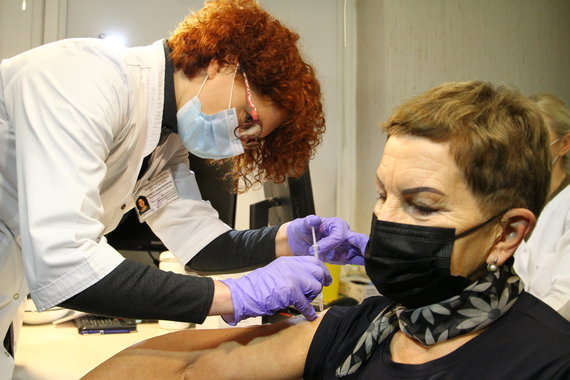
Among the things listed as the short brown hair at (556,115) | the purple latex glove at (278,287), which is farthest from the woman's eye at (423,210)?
the short brown hair at (556,115)

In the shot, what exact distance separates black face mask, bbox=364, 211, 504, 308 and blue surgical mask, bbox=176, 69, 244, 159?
Result: 57cm

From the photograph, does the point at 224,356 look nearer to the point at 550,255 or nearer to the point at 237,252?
the point at 237,252

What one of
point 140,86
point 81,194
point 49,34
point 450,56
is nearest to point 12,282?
point 81,194

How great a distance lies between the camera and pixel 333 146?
11.0 feet

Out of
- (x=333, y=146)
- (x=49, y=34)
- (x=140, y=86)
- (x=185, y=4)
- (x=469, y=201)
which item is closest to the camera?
(x=469, y=201)

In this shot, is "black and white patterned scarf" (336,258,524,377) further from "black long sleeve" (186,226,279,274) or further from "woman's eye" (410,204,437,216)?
"black long sleeve" (186,226,279,274)

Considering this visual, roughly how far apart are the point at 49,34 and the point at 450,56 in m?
2.18

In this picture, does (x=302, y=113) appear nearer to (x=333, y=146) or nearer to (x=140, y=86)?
(x=140, y=86)

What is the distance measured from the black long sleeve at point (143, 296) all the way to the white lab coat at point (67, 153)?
27mm

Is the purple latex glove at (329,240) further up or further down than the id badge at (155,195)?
further down

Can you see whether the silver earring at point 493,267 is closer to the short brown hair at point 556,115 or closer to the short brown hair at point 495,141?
the short brown hair at point 495,141

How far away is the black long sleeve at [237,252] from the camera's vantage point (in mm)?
1732

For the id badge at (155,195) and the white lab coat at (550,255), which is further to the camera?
the white lab coat at (550,255)

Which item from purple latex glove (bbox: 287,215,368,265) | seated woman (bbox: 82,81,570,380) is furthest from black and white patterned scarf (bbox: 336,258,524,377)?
purple latex glove (bbox: 287,215,368,265)
